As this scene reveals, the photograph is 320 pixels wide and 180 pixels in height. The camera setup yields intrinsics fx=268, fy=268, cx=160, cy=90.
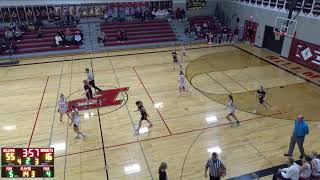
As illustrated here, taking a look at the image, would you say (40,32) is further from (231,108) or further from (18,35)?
(231,108)

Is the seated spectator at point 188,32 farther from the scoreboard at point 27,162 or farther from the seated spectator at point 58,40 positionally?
the scoreboard at point 27,162

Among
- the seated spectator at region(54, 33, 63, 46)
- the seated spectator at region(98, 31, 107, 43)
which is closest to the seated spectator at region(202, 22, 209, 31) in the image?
the seated spectator at region(98, 31, 107, 43)

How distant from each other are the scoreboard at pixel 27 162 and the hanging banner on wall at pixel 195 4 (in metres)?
25.4

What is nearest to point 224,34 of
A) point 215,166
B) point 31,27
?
point 31,27

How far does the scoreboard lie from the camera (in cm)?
664

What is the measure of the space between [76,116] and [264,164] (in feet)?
22.9

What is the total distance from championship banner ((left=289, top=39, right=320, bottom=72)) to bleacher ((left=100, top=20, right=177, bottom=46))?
10.5 metres

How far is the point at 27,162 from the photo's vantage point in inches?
263

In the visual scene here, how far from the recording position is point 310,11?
17.8 m

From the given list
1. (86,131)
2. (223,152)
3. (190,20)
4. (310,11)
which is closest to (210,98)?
(223,152)

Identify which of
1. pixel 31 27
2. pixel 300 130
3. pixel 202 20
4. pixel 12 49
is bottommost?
pixel 12 49

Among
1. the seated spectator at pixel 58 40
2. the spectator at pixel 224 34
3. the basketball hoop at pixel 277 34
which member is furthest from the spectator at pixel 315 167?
the seated spectator at pixel 58 40

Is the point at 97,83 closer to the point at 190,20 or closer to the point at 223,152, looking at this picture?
the point at 223,152

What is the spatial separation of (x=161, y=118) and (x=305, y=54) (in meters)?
12.4
